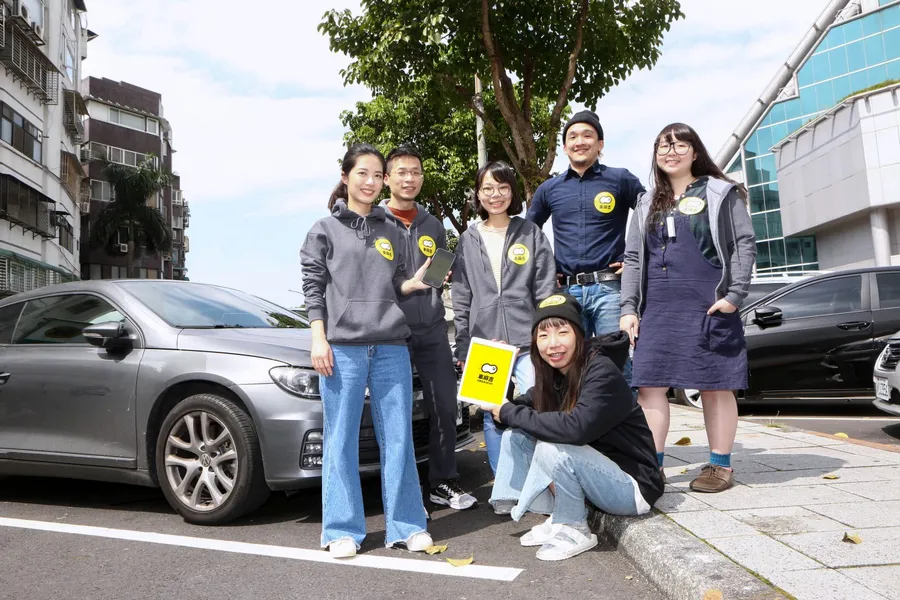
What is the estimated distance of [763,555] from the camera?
314cm

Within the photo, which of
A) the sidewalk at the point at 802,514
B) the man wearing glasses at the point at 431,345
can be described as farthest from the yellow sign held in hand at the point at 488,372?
the sidewalk at the point at 802,514

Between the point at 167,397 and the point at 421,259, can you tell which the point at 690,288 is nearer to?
the point at 421,259

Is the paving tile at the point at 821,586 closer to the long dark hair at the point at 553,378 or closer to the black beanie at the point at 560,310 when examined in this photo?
the long dark hair at the point at 553,378

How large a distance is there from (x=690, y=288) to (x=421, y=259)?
4.82ft

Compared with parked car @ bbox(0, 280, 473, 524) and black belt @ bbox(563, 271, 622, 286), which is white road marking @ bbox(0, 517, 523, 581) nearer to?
parked car @ bbox(0, 280, 473, 524)

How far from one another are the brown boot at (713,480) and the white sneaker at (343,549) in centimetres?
186

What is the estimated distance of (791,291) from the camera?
27.8 feet

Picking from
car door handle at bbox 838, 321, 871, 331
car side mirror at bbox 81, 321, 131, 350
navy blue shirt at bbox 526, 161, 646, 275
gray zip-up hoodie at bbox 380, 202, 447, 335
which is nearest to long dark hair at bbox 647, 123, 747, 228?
navy blue shirt at bbox 526, 161, 646, 275

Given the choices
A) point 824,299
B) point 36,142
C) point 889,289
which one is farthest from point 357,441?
point 36,142

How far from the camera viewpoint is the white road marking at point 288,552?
3494mm

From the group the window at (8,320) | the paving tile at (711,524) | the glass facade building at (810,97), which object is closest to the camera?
the paving tile at (711,524)

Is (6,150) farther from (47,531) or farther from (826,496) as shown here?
(826,496)

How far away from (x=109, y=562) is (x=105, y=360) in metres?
1.34

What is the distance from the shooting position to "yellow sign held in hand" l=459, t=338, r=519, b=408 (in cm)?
370
